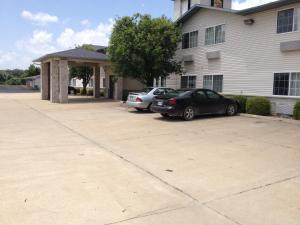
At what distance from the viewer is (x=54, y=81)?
83.7 feet

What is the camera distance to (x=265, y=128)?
11602mm

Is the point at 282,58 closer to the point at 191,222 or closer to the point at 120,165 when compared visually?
the point at 120,165

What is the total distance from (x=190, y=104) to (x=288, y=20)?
6345 millimetres

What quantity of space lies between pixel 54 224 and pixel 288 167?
4.79 metres

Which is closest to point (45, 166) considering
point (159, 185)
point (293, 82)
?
point (159, 185)

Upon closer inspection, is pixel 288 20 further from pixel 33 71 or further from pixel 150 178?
pixel 33 71

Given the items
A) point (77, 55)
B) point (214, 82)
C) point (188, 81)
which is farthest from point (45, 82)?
point (214, 82)

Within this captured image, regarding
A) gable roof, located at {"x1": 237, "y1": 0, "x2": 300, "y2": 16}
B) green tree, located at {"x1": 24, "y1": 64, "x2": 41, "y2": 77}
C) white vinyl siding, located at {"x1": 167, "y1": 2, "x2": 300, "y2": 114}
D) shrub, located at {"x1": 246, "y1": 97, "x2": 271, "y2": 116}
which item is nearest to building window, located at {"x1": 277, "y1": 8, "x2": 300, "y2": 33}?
white vinyl siding, located at {"x1": 167, "y1": 2, "x2": 300, "y2": 114}

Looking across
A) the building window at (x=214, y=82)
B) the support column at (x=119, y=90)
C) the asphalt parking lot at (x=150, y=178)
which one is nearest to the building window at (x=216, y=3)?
the support column at (x=119, y=90)

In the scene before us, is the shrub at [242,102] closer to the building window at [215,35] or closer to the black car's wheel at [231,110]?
the black car's wheel at [231,110]

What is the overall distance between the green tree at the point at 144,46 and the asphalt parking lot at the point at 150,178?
991 cm

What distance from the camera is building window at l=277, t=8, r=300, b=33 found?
1453cm

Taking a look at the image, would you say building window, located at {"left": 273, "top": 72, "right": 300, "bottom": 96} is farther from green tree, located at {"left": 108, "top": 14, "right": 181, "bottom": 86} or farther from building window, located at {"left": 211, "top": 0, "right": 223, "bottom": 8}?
building window, located at {"left": 211, "top": 0, "right": 223, "bottom": 8}

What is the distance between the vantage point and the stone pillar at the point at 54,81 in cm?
2552
